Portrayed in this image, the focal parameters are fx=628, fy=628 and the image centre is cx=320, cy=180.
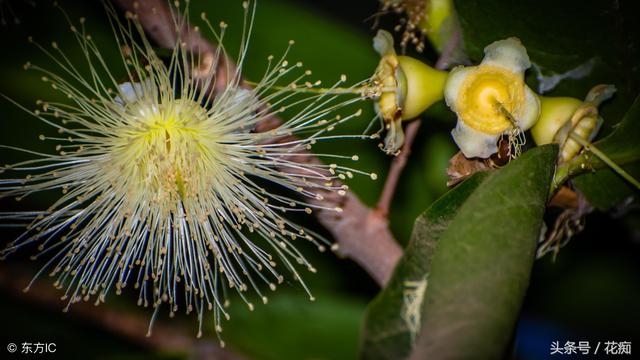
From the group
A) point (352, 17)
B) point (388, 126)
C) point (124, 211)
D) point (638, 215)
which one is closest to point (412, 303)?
point (388, 126)

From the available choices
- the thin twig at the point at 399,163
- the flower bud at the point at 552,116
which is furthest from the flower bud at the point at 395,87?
the flower bud at the point at 552,116

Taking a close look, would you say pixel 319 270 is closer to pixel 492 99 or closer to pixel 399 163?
pixel 399 163

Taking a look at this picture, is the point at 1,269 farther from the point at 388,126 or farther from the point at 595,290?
the point at 595,290

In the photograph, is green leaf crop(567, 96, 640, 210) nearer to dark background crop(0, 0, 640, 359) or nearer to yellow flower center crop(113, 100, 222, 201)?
dark background crop(0, 0, 640, 359)

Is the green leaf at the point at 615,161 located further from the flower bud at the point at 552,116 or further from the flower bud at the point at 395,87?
the flower bud at the point at 395,87

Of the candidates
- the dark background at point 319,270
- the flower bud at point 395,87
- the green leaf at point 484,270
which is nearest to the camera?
the green leaf at point 484,270

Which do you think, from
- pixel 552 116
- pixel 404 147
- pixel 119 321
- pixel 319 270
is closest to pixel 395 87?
pixel 404 147

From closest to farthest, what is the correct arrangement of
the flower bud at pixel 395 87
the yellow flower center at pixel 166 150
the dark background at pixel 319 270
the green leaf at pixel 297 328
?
the flower bud at pixel 395 87, the yellow flower center at pixel 166 150, the dark background at pixel 319 270, the green leaf at pixel 297 328

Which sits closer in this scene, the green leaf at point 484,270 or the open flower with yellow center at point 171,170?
the green leaf at point 484,270

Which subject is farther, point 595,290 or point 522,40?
point 595,290
